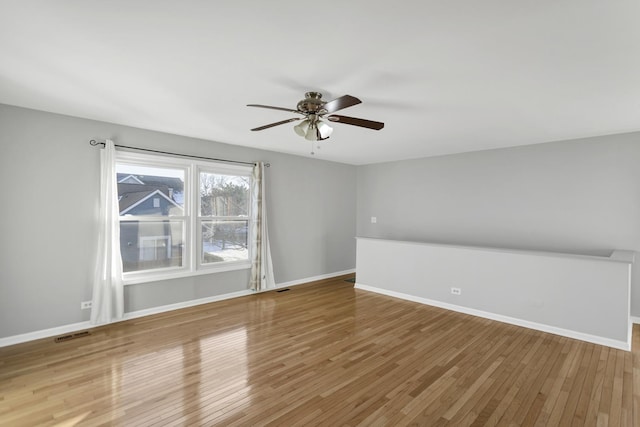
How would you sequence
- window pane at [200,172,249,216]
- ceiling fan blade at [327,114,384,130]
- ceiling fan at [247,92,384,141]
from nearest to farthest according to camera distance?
ceiling fan at [247,92,384,141] < ceiling fan blade at [327,114,384,130] < window pane at [200,172,249,216]

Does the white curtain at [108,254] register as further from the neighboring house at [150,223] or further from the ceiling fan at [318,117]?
the ceiling fan at [318,117]

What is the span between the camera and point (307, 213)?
20.3 feet

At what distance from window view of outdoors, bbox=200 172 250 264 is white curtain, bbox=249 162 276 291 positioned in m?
0.16

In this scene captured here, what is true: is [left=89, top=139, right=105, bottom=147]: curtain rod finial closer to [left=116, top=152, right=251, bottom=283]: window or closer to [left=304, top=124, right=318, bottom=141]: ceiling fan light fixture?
[left=116, top=152, right=251, bottom=283]: window

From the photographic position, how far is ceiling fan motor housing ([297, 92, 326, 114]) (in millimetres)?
2746

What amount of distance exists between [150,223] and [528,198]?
18.7 feet

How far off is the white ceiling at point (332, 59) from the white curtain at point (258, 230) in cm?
163

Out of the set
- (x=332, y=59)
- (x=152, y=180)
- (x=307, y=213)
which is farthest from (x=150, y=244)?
(x=332, y=59)

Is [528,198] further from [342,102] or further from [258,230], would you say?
[258,230]

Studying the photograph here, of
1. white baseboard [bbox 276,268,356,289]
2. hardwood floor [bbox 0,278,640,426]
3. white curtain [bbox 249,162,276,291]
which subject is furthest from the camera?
white baseboard [bbox 276,268,356,289]

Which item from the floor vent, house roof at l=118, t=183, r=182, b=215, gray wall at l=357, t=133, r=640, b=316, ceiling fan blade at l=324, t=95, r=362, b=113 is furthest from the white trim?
the floor vent

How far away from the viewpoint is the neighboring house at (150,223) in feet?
13.4

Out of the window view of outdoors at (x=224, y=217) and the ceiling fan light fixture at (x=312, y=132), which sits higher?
the ceiling fan light fixture at (x=312, y=132)

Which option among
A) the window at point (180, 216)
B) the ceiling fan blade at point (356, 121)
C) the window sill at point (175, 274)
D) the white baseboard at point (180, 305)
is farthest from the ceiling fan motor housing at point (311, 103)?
the white baseboard at point (180, 305)
